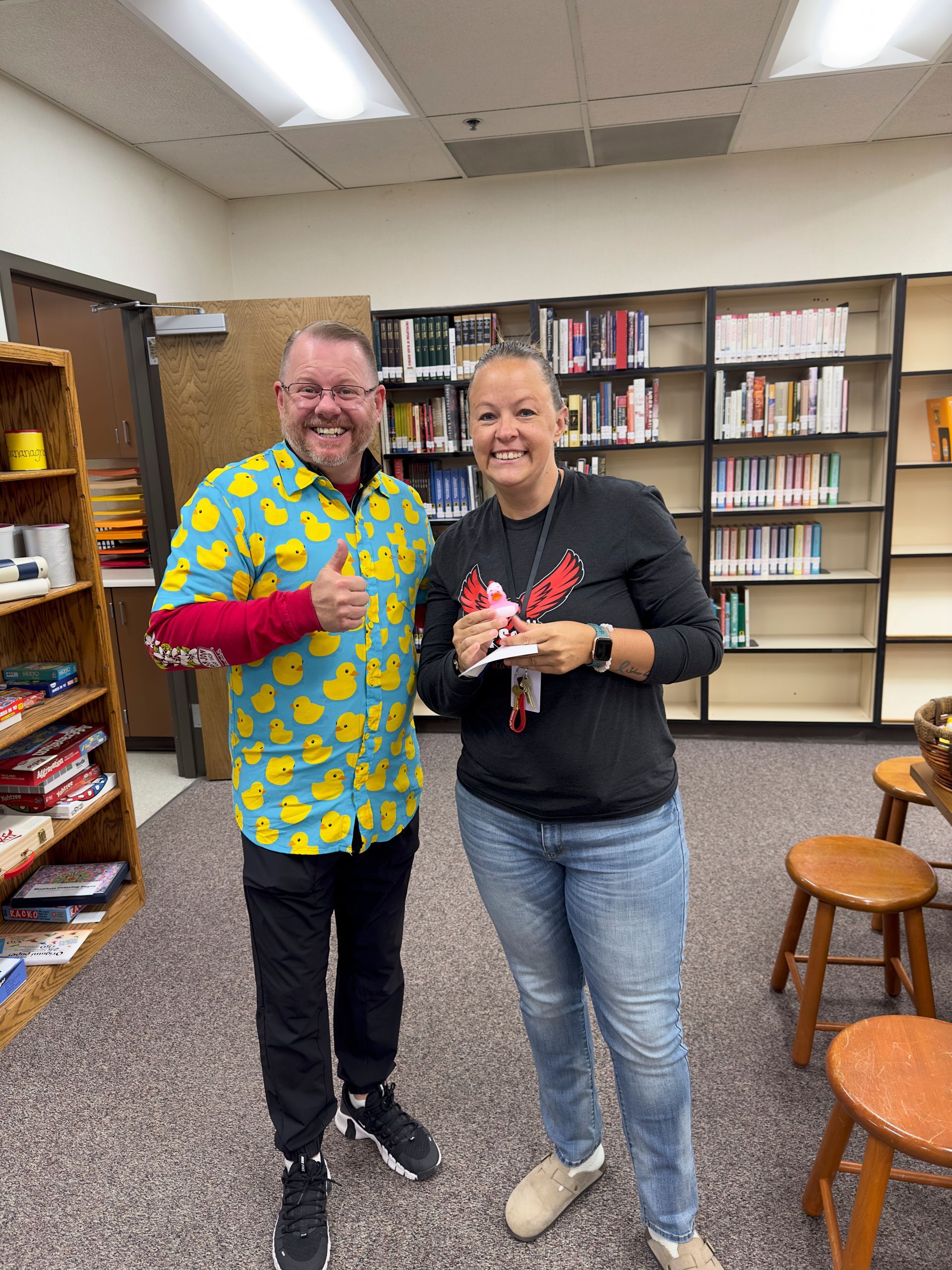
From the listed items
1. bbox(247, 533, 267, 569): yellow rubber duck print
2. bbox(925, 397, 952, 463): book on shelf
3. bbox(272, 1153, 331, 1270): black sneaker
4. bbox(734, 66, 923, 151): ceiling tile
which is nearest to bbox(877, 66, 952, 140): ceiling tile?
bbox(734, 66, 923, 151): ceiling tile

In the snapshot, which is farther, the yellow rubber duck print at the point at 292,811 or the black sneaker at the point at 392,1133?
the black sneaker at the point at 392,1133

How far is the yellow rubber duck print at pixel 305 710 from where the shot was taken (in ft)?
4.77

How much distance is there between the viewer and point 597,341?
4.05 m

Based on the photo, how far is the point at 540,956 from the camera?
141 centimetres

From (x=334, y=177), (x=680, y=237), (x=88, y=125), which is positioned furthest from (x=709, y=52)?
(x=88, y=125)

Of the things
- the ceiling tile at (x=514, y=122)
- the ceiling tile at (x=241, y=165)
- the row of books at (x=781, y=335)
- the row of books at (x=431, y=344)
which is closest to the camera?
the ceiling tile at (x=514, y=122)

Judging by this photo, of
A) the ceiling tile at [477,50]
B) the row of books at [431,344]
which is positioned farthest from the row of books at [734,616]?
the ceiling tile at [477,50]

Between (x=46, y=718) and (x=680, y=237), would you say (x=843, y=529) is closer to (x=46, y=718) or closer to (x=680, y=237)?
(x=680, y=237)

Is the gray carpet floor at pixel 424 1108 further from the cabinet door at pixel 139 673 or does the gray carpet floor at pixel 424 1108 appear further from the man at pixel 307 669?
the cabinet door at pixel 139 673

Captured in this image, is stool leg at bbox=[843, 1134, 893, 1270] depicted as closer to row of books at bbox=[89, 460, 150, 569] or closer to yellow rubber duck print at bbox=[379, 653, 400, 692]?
yellow rubber duck print at bbox=[379, 653, 400, 692]

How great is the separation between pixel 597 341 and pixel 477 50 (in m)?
1.55

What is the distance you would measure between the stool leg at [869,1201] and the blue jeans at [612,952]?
252mm

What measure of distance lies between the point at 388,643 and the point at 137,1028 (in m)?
1.46

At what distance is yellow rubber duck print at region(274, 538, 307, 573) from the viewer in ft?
4.69
